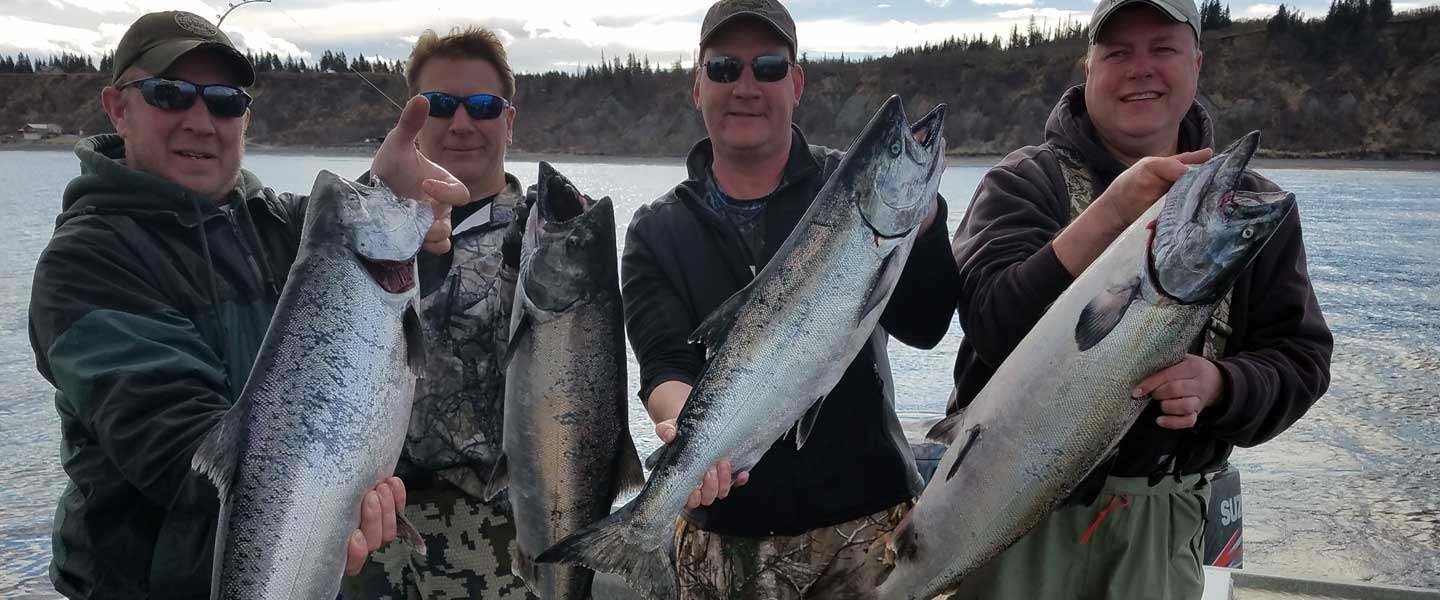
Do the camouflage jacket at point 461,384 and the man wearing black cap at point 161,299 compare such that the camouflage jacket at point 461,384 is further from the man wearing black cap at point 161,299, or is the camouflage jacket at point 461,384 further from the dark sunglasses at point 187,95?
the dark sunglasses at point 187,95

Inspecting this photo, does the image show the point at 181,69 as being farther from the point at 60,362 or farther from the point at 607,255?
the point at 607,255

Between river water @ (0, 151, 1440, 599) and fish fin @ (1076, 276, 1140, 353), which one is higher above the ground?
fish fin @ (1076, 276, 1140, 353)

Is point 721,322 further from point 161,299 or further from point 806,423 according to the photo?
point 161,299

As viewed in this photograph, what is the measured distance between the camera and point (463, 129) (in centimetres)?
297

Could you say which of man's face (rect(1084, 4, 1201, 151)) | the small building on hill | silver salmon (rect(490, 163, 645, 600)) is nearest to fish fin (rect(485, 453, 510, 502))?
silver salmon (rect(490, 163, 645, 600))

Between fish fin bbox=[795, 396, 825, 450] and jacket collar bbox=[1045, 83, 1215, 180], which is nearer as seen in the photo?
fish fin bbox=[795, 396, 825, 450]

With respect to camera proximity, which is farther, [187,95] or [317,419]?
[187,95]

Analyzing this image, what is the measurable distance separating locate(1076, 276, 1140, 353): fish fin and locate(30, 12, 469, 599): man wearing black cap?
145 centimetres

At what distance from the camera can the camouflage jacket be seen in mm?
2799

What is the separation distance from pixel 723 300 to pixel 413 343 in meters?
0.91

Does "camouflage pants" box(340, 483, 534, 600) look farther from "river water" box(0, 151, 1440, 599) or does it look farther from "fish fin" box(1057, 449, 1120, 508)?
"river water" box(0, 151, 1440, 599)

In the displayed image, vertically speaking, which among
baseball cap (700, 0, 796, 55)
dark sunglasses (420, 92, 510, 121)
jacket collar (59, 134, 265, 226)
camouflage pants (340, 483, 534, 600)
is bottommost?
camouflage pants (340, 483, 534, 600)

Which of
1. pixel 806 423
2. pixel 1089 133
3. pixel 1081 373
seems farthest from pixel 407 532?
pixel 1089 133

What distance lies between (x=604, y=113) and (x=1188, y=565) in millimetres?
50696
